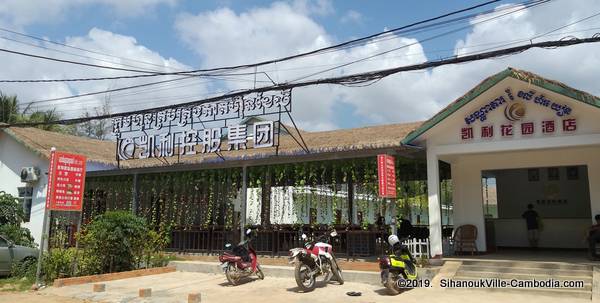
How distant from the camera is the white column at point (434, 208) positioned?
34.6 feet

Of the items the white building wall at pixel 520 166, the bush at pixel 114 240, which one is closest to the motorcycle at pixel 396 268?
the white building wall at pixel 520 166

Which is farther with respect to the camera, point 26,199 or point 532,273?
point 26,199

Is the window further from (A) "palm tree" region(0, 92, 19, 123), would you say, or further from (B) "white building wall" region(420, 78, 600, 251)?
(B) "white building wall" region(420, 78, 600, 251)

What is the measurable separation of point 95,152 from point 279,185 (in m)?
8.73

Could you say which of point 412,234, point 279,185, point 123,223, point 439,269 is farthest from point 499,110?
point 123,223

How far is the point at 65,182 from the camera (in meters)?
10.8

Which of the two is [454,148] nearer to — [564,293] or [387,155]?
[387,155]

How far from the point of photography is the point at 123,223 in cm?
1160

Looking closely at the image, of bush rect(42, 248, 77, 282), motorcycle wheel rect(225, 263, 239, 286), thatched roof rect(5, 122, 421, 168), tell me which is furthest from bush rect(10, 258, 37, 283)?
motorcycle wheel rect(225, 263, 239, 286)

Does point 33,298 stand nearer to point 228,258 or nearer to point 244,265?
point 228,258

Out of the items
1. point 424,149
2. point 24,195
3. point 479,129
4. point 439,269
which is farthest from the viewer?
point 24,195

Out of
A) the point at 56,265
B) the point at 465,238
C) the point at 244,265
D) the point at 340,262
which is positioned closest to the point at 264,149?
the point at 340,262

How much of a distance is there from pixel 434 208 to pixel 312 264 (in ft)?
10.7

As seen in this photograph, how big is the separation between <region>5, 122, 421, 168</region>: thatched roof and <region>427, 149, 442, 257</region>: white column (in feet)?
3.01
